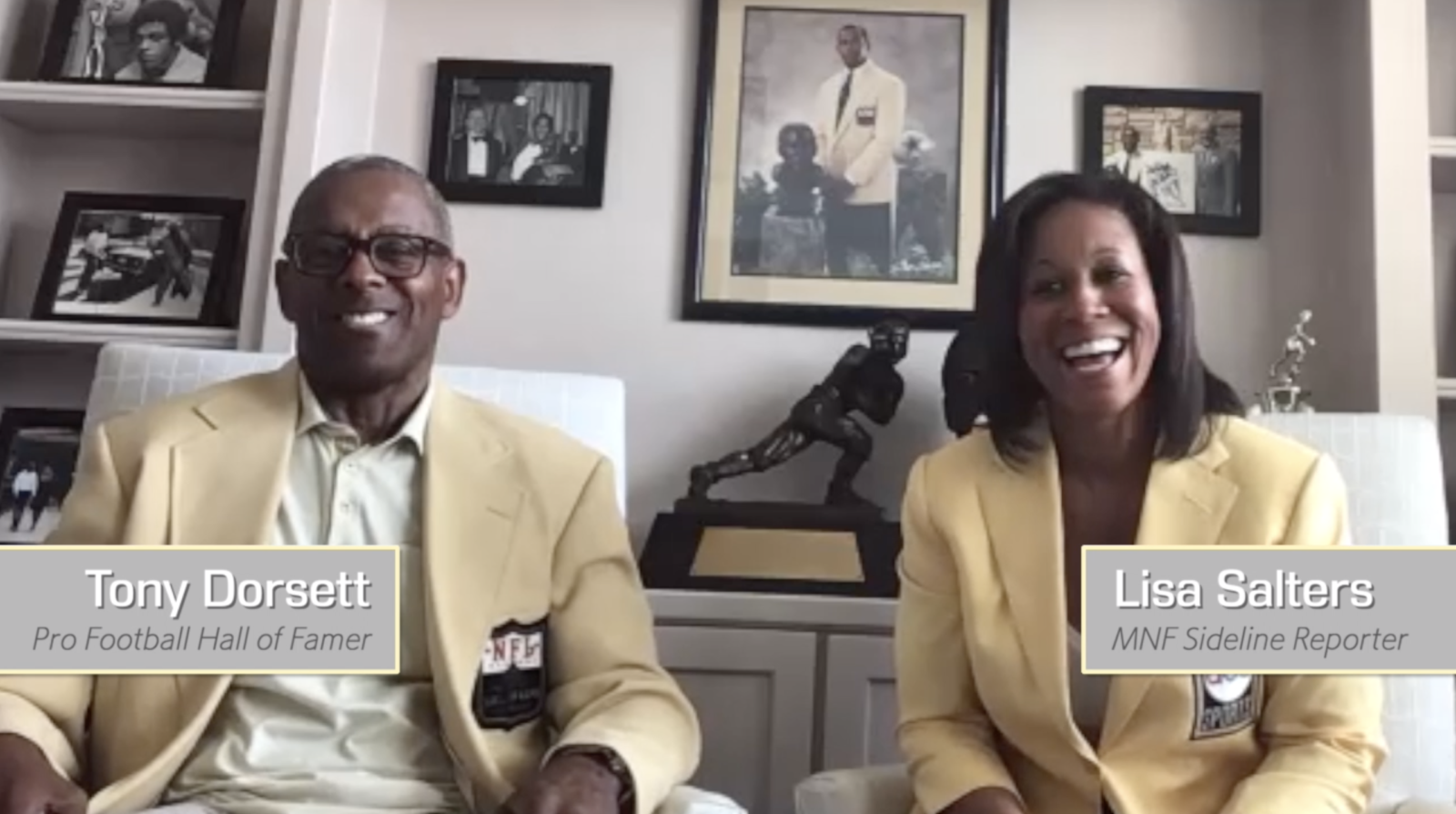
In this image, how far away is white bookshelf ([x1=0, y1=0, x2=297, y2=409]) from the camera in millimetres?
2127

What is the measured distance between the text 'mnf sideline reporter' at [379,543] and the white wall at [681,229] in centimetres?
70

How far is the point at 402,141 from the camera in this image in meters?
2.28

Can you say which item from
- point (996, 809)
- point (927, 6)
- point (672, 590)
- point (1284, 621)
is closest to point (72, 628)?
point (672, 590)

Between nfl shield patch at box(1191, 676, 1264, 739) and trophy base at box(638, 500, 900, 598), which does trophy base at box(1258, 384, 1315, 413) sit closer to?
trophy base at box(638, 500, 900, 598)

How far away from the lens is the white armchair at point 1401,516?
1.49 metres

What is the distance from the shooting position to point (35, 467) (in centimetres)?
214

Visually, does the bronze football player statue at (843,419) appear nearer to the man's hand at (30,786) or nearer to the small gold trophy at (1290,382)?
the small gold trophy at (1290,382)

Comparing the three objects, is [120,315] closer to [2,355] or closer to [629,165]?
[2,355]

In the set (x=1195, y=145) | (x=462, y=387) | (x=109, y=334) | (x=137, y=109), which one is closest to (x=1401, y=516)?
(x=1195, y=145)

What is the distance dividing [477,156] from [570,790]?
1.34m

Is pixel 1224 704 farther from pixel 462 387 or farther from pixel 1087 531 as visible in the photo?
pixel 462 387

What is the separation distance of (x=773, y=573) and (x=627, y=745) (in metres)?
0.62

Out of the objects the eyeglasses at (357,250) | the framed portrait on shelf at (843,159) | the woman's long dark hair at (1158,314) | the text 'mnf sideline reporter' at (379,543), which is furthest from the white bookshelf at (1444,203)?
the eyeglasses at (357,250)

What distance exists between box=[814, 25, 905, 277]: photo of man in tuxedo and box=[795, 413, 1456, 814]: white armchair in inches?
29.2
